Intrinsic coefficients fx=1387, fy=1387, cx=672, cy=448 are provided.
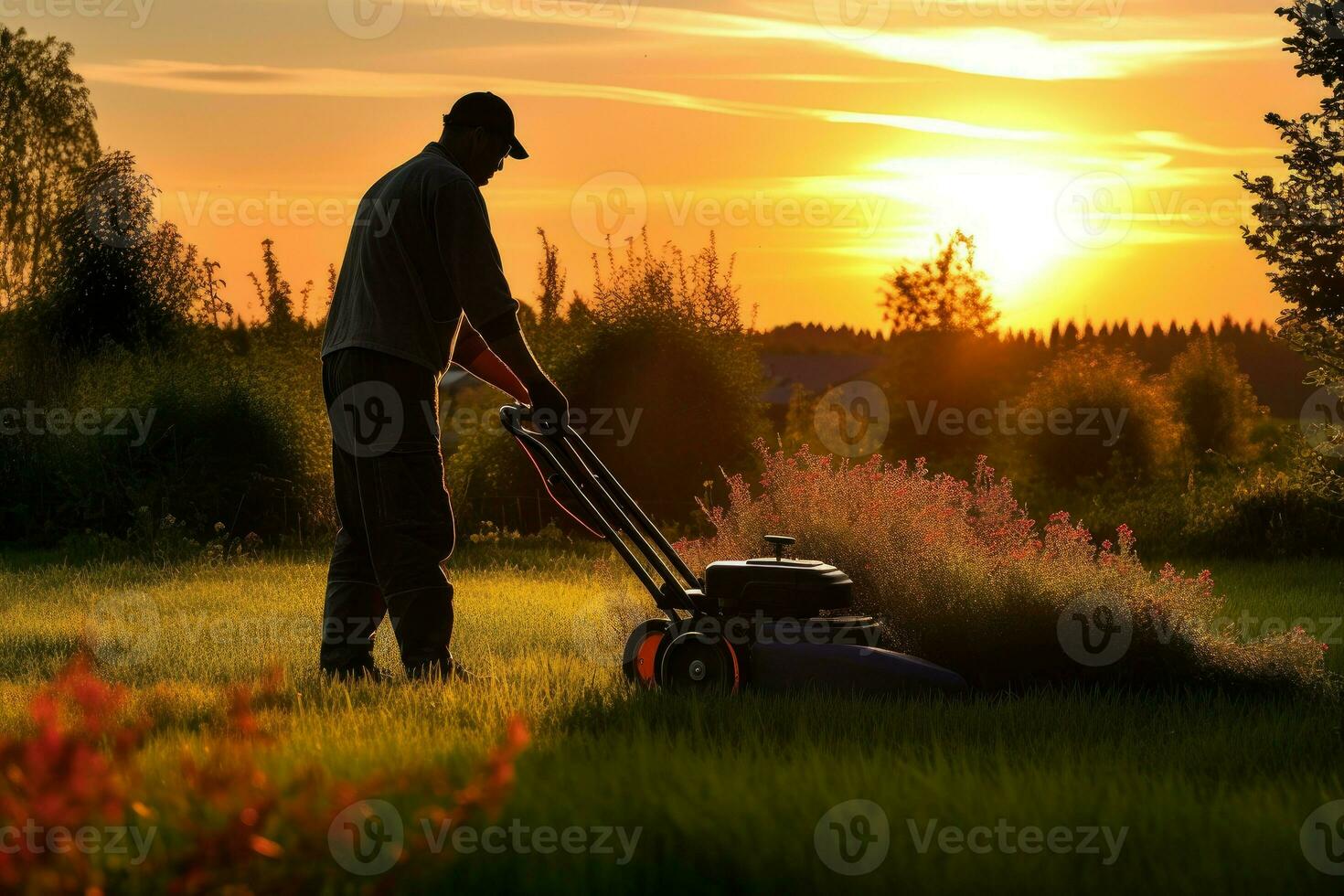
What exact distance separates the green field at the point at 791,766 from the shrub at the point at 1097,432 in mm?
13573

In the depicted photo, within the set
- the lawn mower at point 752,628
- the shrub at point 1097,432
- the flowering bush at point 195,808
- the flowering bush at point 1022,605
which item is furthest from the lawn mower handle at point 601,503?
the shrub at point 1097,432

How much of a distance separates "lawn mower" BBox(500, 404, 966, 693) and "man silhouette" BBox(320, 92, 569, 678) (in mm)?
407

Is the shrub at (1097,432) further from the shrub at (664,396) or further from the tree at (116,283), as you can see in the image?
the tree at (116,283)

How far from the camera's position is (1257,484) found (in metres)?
14.6

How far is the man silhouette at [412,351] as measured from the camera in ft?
18.6

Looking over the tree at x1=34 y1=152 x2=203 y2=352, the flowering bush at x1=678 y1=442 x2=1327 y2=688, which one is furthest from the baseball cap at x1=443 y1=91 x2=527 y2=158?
the tree at x1=34 y1=152 x2=203 y2=352

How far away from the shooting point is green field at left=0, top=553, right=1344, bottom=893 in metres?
3.51

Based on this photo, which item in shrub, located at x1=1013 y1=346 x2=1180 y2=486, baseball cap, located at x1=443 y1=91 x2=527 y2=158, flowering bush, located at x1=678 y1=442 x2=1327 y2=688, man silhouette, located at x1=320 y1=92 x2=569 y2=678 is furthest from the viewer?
shrub, located at x1=1013 y1=346 x2=1180 y2=486

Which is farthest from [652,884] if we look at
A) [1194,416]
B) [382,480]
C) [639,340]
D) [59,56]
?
[59,56]

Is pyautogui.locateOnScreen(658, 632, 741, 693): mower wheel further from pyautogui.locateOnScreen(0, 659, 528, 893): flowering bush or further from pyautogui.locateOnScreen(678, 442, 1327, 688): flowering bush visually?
pyautogui.locateOnScreen(0, 659, 528, 893): flowering bush

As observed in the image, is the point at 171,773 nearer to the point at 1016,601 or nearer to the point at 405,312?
the point at 405,312

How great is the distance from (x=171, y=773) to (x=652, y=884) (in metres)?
1.48

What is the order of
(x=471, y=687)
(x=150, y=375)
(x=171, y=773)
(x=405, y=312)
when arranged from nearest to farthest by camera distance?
(x=171, y=773) < (x=471, y=687) < (x=405, y=312) < (x=150, y=375)

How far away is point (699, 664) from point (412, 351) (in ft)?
5.77
